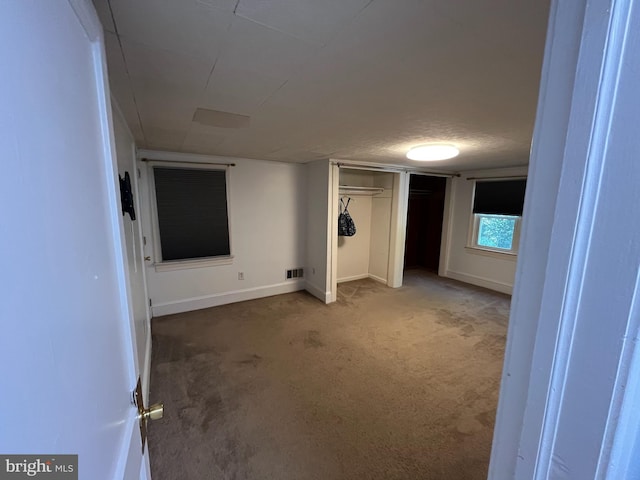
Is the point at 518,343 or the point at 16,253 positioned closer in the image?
the point at 16,253

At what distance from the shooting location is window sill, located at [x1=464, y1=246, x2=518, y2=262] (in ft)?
14.5

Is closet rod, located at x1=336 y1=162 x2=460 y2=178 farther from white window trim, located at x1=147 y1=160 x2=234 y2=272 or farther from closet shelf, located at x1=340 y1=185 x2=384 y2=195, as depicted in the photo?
white window trim, located at x1=147 y1=160 x2=234 y2=272

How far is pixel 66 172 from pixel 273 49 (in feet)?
3.08

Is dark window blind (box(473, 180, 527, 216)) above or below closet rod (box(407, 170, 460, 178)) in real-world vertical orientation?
below

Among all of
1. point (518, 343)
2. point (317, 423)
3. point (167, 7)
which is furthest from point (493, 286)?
point (167, 7)

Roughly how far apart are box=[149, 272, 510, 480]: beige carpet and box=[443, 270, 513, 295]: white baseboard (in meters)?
0.96

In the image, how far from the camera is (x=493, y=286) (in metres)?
4.69

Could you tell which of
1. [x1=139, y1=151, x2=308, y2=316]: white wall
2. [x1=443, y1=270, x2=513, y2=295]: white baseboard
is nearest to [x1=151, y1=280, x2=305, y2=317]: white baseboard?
[x1=139, y1=151, x2=308, y2=316]: white wall

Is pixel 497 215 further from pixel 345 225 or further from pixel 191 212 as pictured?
pixel 191 212

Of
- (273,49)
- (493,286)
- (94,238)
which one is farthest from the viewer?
(493,286)

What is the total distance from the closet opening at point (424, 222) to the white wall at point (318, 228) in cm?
260

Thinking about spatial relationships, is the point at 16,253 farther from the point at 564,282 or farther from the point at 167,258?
the point at 167,258

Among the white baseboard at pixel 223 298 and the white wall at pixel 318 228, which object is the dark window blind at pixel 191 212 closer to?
the white baseboard at pixel 223 298

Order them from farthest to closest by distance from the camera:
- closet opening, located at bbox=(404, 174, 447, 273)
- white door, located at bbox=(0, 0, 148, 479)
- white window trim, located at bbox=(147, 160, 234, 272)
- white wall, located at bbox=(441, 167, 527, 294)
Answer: closet opening, located at bbox=(404, 174, 447, 273)
white wall, located at bbox=(441, 167, 527, 294)
white window trim, located at bbox=(147, 160, 234, 272)
white door, located at bbox=(0, 0, 148, 479)
